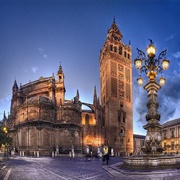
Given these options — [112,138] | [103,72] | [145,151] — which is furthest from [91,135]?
[145,151]

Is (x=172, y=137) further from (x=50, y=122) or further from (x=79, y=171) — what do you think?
(x=79, y=171)

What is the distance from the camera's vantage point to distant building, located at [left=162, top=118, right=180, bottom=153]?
58.0m

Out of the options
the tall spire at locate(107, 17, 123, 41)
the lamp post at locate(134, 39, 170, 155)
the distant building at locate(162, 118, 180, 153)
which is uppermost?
the tall spire at locate(107, 17, 123, 41)

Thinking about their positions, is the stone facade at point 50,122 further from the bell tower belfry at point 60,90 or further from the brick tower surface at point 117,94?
the brick tower surface at point 117,94

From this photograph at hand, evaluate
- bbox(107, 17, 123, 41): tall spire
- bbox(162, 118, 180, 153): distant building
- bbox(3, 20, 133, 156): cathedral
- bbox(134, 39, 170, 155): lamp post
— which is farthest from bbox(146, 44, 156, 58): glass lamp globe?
bbox(107, 17, 123, 41): tall spire

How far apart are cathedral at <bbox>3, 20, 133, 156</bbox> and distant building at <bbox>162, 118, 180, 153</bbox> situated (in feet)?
35.4

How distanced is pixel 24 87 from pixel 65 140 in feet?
73.4

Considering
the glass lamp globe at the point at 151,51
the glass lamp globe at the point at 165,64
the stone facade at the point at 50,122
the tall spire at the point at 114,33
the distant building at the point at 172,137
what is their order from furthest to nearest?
1. the tall spire at the point at 114,33
2. the distant building at the point at 172,137
3. the stone facade at the point at 50,122
4. the glass lamp globe at the point at 165,64
5. the glass lamp globe at the point at 151,51

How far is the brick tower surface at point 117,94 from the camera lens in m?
66.2

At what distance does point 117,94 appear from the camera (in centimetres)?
6919

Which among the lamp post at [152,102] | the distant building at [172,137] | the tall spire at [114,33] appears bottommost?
the distant building at [172,137]

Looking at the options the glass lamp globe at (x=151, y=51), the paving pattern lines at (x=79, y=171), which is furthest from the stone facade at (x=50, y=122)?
the glass lamp globe at (x=151, y=51)

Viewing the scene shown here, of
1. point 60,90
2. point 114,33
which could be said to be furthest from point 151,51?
point 114,33

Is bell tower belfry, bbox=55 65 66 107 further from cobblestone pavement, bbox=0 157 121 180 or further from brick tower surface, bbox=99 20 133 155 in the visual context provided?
cobblestone pavement, bbox=0 157 121 180
